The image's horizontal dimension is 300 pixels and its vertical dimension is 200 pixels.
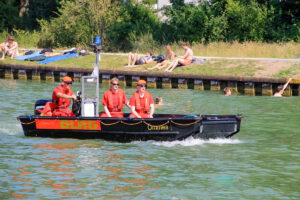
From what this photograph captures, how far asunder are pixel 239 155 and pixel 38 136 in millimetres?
5870

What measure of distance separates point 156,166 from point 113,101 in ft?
11.9

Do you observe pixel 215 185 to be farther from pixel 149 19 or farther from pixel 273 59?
pixel 149 19

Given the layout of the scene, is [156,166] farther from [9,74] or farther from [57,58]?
[57,58]

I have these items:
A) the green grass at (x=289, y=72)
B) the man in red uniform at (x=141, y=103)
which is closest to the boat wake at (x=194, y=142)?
the man in red uniform at (x=141, y=103)

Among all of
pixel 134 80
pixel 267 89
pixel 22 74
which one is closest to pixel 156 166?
pixel 267 89

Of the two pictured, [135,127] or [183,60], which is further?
[183,60]

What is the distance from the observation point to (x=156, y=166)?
51.2 ft

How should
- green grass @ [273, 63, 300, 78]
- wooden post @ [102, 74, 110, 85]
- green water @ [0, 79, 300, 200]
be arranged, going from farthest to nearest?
wooden post @ [102, 74, 110, 85] → green grass @ [273, 63, 300, 78] → green water @ [0, 79, 300, 200]

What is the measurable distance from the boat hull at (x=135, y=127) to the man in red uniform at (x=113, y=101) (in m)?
0.51

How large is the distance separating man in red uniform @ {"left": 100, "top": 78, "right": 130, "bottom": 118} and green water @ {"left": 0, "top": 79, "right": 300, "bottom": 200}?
857mm

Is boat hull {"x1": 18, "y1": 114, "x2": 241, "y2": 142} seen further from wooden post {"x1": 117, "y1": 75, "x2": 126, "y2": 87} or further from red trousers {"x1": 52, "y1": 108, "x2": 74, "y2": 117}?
wooden post {"x1": 117, "y1": 75, "x2": 126, "y2": 87}

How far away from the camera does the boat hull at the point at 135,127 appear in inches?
707

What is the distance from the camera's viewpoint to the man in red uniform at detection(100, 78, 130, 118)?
61.0 feet

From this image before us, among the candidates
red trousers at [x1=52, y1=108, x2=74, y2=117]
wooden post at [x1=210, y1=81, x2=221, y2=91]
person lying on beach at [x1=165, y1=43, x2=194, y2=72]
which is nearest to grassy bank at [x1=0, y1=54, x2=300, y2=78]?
person lying on beach at [x1=165, y1=43, x2=194, y2=72]
